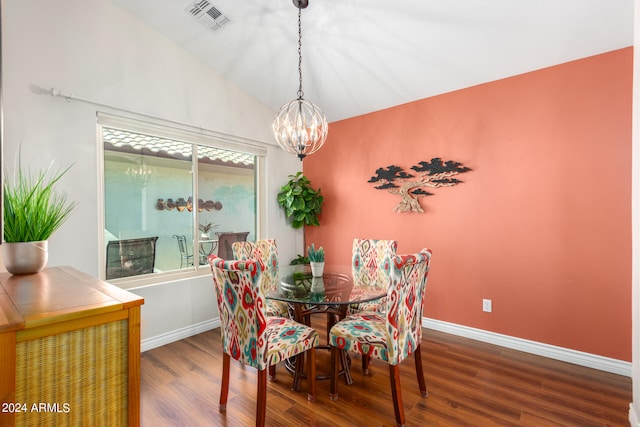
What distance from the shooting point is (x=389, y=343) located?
189 centimetres

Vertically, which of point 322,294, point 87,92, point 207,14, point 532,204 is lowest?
point 322,294

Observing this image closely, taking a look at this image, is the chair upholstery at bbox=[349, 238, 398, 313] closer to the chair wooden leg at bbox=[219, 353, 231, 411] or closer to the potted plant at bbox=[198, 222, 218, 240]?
the chair wooden leg at bbox=[219, 353, 231, 411]

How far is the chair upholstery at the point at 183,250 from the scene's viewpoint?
3387 millimetres

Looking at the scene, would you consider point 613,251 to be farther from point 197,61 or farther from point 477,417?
point 197,61

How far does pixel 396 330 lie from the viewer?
187 centimetres

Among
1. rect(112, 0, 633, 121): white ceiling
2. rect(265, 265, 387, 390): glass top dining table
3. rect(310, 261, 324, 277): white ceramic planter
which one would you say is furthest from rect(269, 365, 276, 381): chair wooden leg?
rect(112, 0, 633, 121): white ceiling

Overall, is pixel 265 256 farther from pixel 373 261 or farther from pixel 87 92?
pixel 87 92

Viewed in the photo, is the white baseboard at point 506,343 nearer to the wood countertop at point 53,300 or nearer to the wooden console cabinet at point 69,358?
the wood countertop at point 53,300

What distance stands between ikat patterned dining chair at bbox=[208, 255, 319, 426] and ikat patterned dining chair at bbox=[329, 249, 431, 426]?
0.28 m

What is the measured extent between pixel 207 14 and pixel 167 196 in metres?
1.83

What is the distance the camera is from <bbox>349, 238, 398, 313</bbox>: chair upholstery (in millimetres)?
2980

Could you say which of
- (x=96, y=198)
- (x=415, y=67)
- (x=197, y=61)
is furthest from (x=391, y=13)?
(x=96, y=198)

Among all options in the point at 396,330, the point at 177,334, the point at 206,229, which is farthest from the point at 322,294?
the point at 206,229

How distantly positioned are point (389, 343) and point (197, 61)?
340 centimetres
